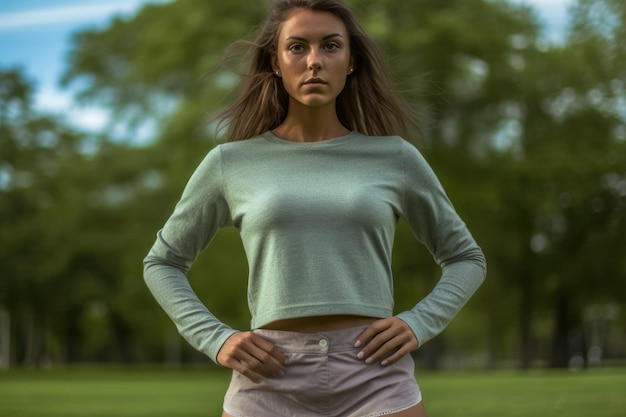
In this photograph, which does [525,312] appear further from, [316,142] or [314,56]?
[314,56]

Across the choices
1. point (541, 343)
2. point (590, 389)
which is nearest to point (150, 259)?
point (590, 389)

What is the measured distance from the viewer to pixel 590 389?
17906 mm

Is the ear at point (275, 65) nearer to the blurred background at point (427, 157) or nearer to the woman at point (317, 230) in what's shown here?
the woman at point (317, 230)

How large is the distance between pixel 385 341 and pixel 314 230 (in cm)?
37

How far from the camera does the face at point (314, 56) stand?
10.6 feet

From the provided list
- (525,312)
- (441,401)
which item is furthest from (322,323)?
(525,312)

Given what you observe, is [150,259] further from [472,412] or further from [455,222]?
[472,412]

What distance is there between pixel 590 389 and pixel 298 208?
52.1 feet

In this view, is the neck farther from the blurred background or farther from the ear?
the blurred background

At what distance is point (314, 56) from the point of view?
3197mm

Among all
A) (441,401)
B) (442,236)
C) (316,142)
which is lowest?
(441,401)

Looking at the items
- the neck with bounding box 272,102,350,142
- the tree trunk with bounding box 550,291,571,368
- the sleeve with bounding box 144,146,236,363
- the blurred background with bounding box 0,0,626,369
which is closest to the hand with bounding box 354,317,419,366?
the sleeve with bounding box 144,146,236,363

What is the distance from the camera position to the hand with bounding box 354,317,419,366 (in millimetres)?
2990

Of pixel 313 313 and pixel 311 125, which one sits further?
pixel 311 125
